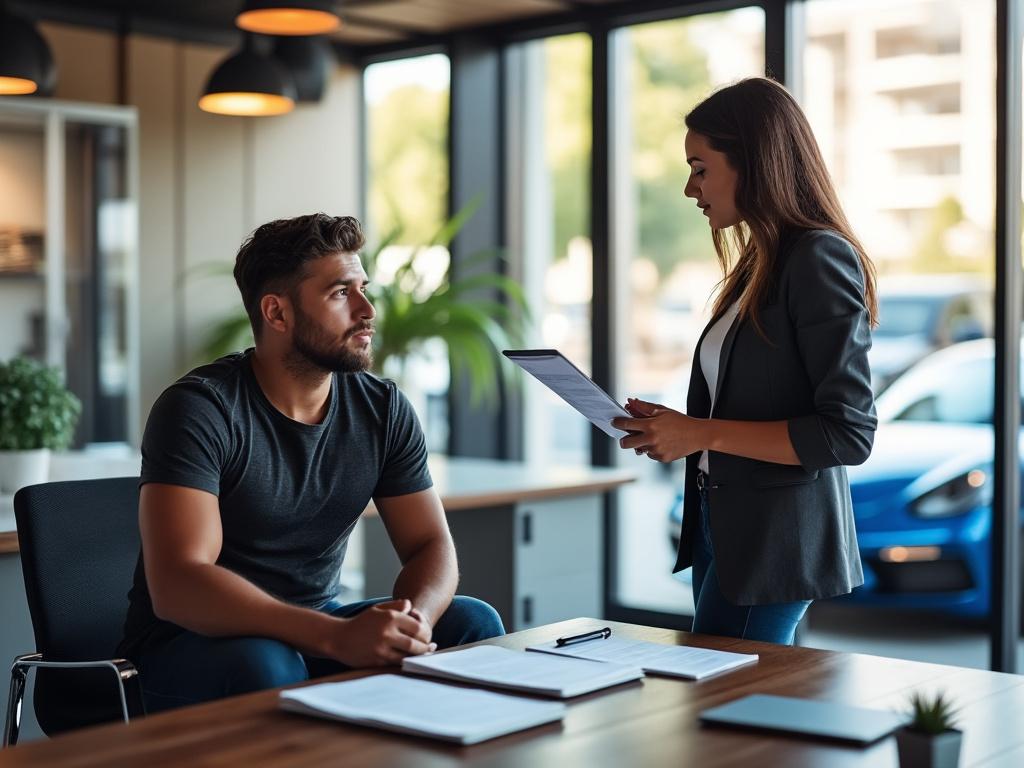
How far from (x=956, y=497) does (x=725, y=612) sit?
8.13 feet

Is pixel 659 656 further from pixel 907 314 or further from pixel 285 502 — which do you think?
pixel 907 314

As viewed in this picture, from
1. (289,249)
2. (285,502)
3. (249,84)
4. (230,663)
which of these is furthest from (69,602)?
(249,84)

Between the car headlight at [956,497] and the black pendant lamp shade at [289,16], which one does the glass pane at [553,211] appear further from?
the black pendant lamp shade at [289,16]

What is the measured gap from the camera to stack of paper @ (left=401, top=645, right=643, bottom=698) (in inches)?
65.7

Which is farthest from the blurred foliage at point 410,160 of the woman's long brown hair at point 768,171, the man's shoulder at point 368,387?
the woman's long brown hair at point 768,171

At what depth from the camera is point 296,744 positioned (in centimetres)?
145

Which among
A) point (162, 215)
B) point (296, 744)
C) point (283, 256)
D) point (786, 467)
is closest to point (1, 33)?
point (162, 215)

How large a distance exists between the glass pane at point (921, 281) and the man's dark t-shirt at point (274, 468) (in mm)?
2493

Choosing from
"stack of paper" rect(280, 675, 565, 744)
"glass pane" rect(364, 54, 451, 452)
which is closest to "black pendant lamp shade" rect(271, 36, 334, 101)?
"glass pane" rect(364, 54, 451, 452)

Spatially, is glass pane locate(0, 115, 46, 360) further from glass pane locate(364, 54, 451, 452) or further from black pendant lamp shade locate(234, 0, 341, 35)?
black pendant lamp shade locate(234, 0, 341, 35)

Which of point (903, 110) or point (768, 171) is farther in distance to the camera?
point (903, 110)

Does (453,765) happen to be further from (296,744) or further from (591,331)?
(591,331)

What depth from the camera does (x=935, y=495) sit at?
14.6 ft

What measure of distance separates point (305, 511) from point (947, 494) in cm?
282
